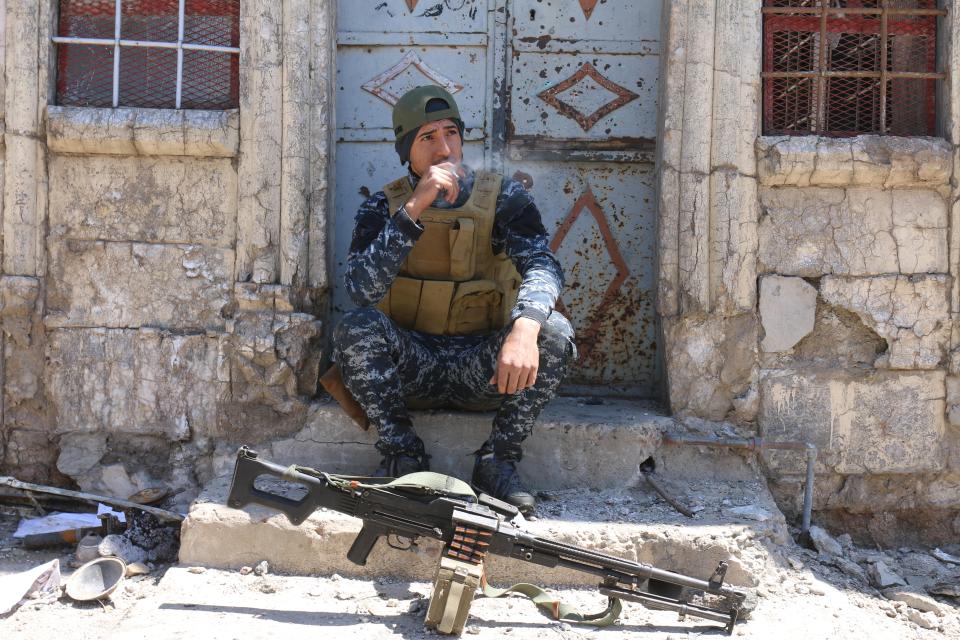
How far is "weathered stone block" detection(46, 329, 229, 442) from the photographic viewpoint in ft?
12.1

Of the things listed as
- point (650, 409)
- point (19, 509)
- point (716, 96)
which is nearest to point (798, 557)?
point (650, 409)

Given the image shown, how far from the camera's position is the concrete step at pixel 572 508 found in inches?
122

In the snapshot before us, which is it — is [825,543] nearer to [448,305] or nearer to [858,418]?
[858,418]

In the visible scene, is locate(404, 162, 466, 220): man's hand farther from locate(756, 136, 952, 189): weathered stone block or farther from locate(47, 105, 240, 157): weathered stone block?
locate(756, 136, 952, 189): weathered stone block

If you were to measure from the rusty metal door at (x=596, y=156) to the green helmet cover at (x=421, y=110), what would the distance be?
774 mm

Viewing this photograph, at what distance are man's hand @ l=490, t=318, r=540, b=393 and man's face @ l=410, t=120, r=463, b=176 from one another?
0.77 meters

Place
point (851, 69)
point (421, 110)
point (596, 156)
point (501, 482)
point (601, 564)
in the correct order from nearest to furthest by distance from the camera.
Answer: point (601, 564)
point (501, 482)
point (421, 110)
point (851, 69)
point (596, 156)

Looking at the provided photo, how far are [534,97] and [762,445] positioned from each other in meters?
1.82

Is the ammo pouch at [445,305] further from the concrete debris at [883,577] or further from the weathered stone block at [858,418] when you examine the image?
the concrete debris at [883,577]

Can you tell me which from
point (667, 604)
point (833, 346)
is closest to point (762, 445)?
point (833, 346)

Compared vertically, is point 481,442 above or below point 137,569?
above

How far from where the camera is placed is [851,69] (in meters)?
3.76

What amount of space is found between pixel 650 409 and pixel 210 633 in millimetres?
2014

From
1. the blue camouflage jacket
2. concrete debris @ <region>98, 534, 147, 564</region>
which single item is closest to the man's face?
the blue camouflage jacket
